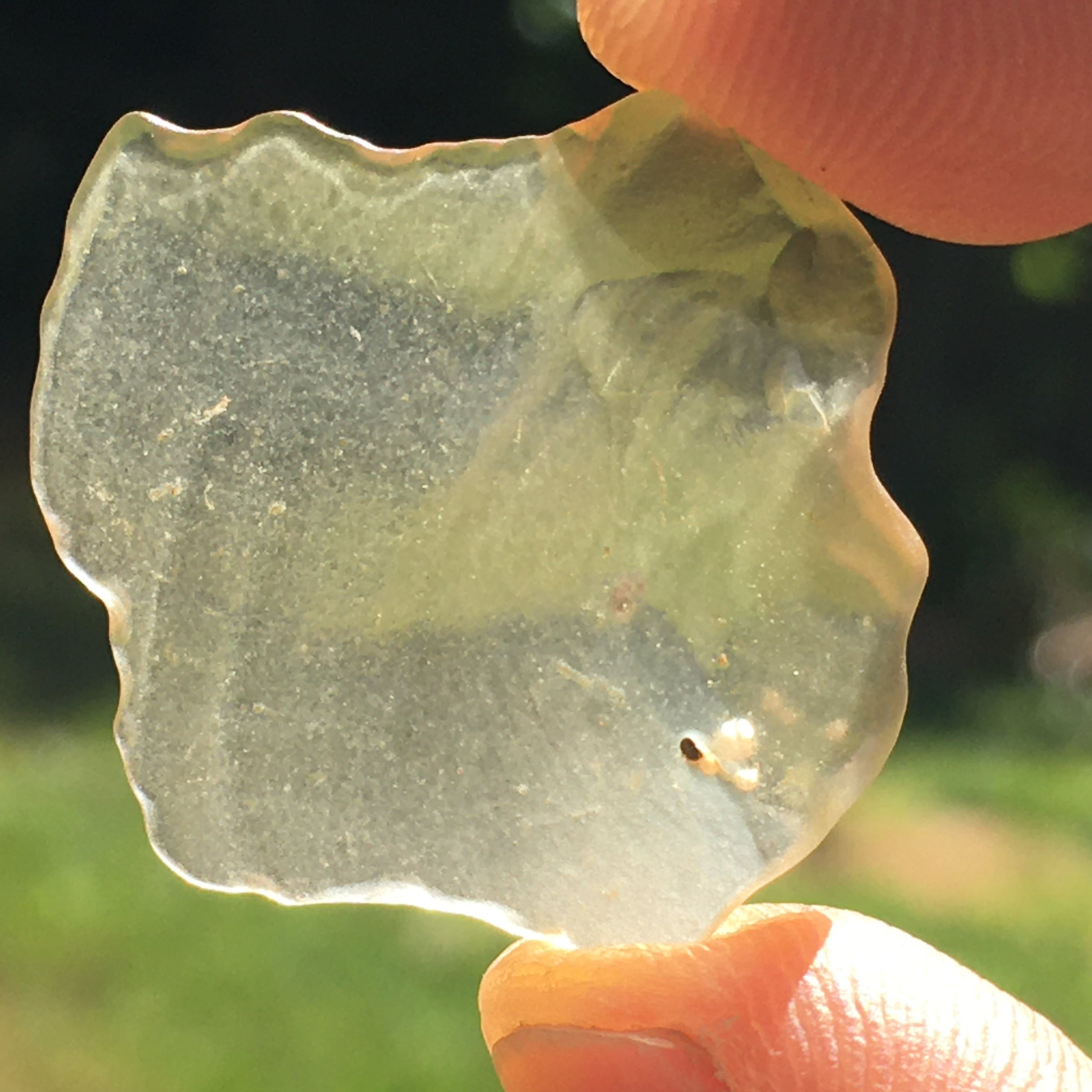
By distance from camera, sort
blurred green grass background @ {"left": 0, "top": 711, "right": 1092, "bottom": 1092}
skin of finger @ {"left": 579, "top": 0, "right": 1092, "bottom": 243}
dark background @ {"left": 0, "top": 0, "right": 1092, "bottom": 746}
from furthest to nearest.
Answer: dark background @ {"left": 0, "top": 0, "right": 1092, "bottom": 746}
blurred green grass background @ {"left": 0, "top": 711, "right": 1092, "bottom": 1092}
skin of finger @ {"left": 579, "top": 0, "right": 1092, "bottom": 243}

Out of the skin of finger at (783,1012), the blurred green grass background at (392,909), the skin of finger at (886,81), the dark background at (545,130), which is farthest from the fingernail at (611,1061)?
the dark background at (545,130)

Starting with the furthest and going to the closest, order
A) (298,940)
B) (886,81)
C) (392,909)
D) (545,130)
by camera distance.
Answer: (545,130), (392,909), (298,940), (886,81)

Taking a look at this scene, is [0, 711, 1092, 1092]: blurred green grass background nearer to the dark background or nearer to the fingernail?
the dark background

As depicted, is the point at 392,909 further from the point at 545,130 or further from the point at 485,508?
the point at 545,130

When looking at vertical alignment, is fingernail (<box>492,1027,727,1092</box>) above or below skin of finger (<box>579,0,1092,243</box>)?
below

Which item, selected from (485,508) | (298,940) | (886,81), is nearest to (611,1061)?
(485,508)

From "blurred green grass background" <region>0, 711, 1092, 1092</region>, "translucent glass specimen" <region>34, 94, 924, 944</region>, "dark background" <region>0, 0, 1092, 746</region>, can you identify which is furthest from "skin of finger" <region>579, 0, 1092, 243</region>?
"dark background" <region>0, 0, 1092, 746</region>

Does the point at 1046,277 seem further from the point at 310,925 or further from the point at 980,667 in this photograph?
the point at 310,925
